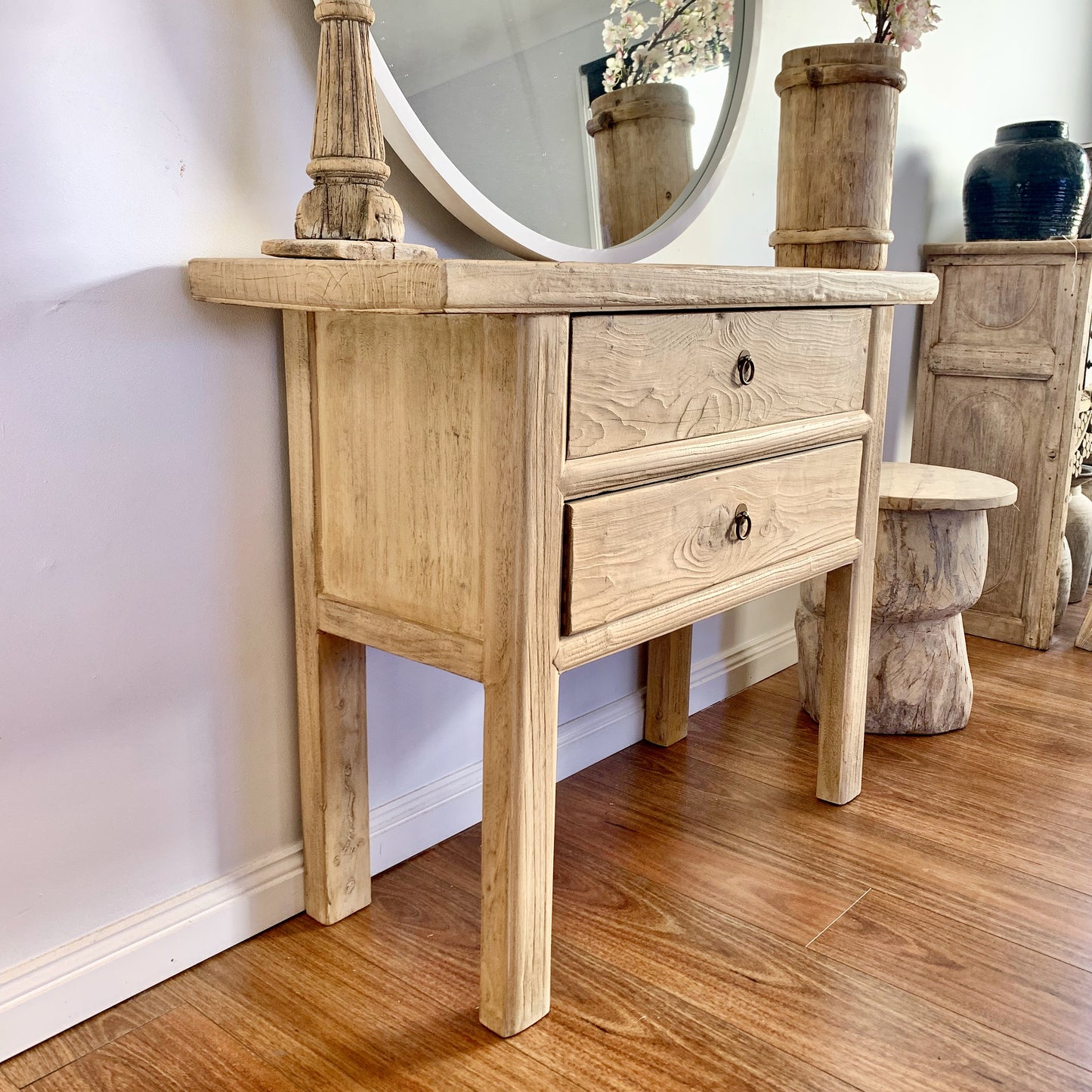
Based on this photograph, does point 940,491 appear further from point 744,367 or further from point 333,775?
point 333,775

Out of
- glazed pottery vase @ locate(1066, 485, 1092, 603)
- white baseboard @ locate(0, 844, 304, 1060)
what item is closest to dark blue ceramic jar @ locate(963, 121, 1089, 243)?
glazed pottery vase @ locate(1066, 485, 1092, 603)

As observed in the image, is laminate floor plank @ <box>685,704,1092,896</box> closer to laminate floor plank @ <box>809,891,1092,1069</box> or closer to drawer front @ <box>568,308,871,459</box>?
laminate floor plank @ <box>809,891,1092,1069</box>

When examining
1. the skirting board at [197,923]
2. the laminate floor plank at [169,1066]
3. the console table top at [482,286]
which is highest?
the console table top at [482,286]

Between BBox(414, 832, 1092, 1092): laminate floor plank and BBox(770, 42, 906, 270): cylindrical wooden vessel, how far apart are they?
0.98 metres

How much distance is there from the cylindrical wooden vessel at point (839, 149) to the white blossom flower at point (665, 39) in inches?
6.4

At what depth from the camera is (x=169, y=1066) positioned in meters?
1.10

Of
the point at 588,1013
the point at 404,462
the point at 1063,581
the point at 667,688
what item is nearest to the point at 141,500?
the point at 404,462

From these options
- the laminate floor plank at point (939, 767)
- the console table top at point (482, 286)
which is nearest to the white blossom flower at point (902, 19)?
the console table top at point (482, 286)

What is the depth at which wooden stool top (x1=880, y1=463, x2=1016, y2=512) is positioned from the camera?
6.03ft

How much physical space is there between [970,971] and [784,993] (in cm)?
23

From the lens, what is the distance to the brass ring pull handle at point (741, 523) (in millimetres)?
1285

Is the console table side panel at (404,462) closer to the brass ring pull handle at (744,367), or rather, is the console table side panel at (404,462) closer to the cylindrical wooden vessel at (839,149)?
the brass ring pull handle at (744,367)

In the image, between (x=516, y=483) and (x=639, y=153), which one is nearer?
(x=516, y=483)

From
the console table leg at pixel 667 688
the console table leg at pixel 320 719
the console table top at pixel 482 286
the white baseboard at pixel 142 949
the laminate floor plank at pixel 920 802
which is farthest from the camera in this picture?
the console table leg at pixel 667 688
